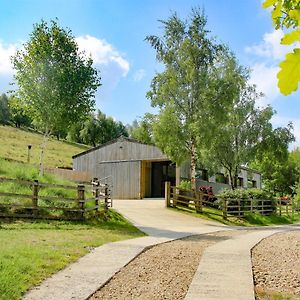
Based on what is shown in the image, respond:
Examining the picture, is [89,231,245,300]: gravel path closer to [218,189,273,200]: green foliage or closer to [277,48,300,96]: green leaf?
[277,48,300,96]: green leaf

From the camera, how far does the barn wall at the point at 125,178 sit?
31922 mm

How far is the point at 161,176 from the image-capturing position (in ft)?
112

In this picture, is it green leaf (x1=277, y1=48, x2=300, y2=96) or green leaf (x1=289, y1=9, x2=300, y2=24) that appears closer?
green leaf (x1=277, y1=48, x2=300, y2=96)

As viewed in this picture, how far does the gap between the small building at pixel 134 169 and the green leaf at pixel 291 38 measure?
29.5m

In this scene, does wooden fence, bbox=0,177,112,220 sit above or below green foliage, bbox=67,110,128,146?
below

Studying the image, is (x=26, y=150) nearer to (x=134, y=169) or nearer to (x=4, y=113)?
(x=134, y=169)

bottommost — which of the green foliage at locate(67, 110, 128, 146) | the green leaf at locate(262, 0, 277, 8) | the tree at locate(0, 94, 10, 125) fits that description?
the green leaf at locate(262, 0, 277, 8)

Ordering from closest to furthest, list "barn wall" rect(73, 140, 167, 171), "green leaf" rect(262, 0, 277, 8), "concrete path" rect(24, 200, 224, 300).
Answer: "green leaf" rect(262, 0, 277, 8) → "concrete path" rect(24, 200, 224, 300) → "barn wall" rect(73, 140, 167, 171)

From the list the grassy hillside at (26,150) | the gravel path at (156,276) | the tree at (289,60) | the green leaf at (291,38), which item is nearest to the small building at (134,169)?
the grassy hillside at (26,150)

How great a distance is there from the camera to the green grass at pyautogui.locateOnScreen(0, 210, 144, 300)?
18.5ft

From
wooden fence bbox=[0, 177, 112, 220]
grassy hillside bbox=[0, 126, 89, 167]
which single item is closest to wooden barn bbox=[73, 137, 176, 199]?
grassy hillside bbox=[0, 126, 89, 167]

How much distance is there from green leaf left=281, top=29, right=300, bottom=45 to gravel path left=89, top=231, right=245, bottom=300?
186 inches

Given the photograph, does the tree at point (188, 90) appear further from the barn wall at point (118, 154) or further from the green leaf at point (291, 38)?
the green leaf at point (291, 38)

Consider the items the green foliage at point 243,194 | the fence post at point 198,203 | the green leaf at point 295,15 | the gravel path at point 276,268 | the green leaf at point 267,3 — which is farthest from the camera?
the green foliage at point 243,194
